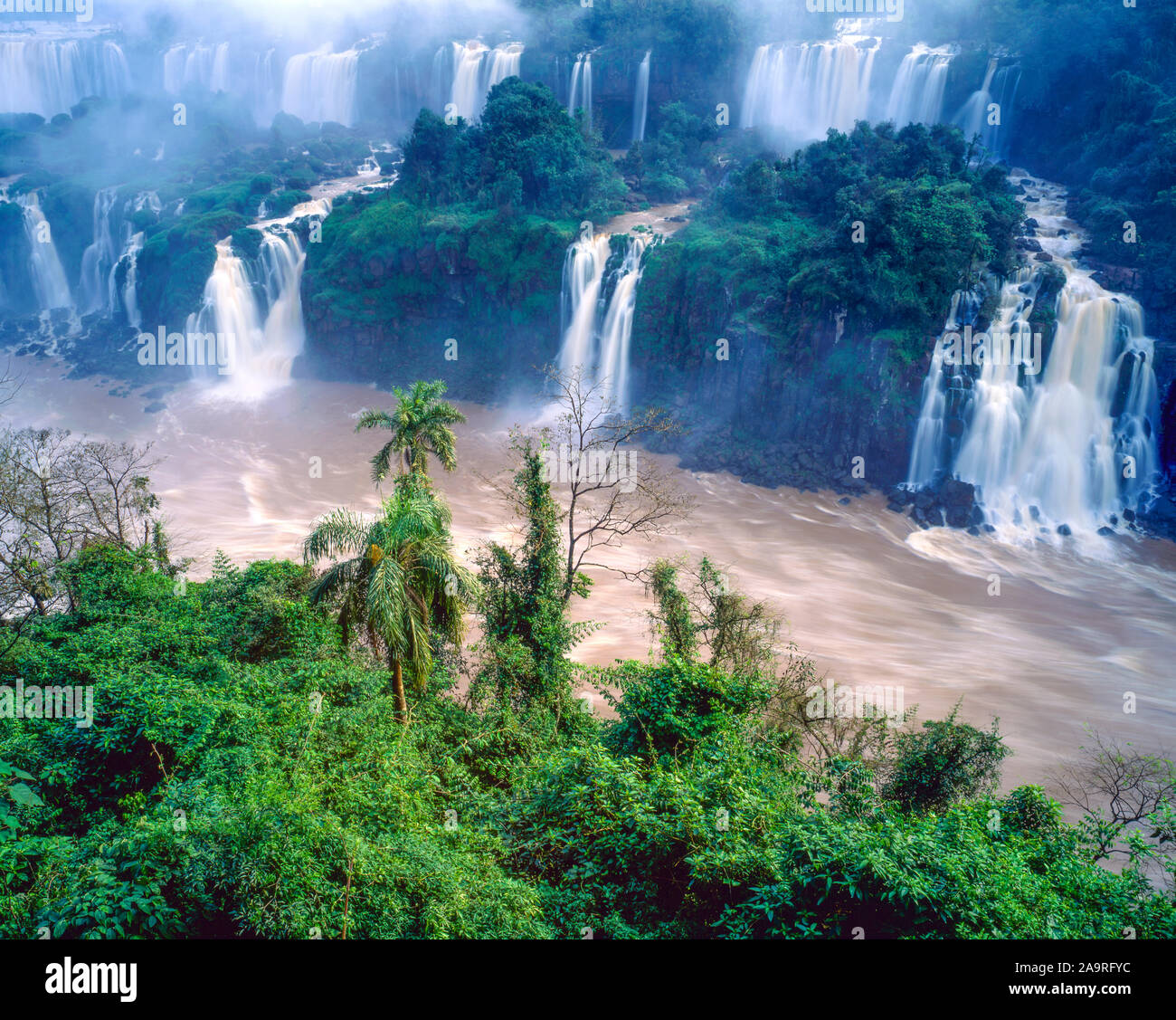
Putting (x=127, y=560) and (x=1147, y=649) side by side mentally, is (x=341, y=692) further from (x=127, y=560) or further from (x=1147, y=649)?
(x=1147, y=649)

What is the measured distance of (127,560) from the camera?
16672mm

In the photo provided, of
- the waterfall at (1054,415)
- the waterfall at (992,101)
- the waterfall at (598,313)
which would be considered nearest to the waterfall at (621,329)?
the waterfall at (598,313)

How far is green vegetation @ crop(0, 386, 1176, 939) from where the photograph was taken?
829cm

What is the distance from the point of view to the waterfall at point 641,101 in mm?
57969

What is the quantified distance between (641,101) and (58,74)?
59.9 meters

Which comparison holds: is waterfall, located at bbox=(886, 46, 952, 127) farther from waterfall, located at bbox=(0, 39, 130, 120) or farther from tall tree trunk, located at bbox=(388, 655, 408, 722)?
waterfall, located at bbox=(0, 39, 130, 120)

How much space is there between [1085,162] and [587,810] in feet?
149

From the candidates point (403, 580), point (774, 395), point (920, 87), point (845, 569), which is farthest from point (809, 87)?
point (403, 580)

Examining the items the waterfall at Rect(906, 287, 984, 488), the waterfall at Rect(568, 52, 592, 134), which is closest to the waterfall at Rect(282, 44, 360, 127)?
the waterfall at Rect(568, 52, 592, 134)

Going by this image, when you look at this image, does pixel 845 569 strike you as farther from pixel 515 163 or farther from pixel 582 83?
pixel 582 83

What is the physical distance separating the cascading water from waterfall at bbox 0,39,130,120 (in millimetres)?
48281

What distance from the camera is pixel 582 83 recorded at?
59531 mm

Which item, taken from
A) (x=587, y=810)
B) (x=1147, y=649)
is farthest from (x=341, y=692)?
(x=1147, y=649)

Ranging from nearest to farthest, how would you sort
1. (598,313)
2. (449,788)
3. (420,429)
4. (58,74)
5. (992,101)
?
(449,788)
(420,429)
(598,313)
(992,101)
(58,74)
